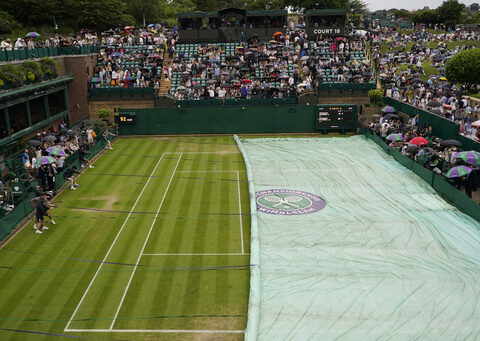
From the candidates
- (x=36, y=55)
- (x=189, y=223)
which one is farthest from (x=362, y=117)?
(x=36, y=55)

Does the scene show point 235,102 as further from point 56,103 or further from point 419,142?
point 419,142

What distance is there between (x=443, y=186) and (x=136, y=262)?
16125 millimetres

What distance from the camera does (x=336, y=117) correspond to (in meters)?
39.8

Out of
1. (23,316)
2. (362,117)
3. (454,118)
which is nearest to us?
(23,316)

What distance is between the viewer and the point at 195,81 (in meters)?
44.0

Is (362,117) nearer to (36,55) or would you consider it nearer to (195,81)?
(195,81)

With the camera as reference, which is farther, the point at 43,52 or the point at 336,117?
the point at 336,117

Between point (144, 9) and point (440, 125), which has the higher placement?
point (144, 9)

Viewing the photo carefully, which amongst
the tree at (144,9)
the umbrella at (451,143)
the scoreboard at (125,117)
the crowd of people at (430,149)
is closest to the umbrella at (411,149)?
the crowd of people at (430,149)

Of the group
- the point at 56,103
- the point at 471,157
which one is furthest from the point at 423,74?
the point at 56,103

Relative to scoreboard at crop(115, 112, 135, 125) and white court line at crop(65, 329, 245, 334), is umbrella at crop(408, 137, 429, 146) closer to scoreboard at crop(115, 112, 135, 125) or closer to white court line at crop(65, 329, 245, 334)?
white court line at crop(65, 329, 245, 334)

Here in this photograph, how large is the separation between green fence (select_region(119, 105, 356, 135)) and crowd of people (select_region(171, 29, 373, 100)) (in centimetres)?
192

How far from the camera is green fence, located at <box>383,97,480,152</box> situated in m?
25.9

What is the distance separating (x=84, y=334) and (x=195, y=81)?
3324 centimetres
